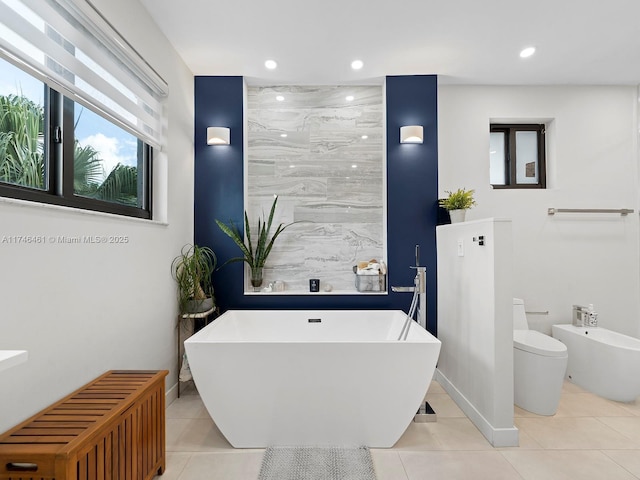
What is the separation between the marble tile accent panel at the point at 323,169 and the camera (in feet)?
11.5

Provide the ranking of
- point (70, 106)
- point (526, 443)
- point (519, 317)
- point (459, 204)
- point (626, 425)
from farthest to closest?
1. point (519, 317)
2. point (459, 204)
3. point (626, 425)
4. point (526, 443)
5. point (70, 106)

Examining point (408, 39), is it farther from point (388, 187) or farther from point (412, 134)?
point (388, 187)

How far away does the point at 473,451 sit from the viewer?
2.14m

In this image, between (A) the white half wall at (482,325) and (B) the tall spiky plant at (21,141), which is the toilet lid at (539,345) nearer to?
(A) the white half wall at (482,325)

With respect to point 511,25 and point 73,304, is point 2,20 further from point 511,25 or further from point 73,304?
point 511,25

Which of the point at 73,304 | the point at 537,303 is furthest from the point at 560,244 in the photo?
the point at 73,304

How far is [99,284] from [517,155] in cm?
372

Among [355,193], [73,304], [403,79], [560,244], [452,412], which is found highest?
[403,79]

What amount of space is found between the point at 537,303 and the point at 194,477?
3174mm

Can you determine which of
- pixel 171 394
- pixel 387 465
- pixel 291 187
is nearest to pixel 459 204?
pixel 291 187

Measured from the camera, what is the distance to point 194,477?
1903 mm

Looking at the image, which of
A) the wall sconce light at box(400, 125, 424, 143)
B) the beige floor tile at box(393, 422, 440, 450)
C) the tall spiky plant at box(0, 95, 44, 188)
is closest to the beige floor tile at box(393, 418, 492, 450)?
the beige floor tile at box(393, 422, 440, 450)

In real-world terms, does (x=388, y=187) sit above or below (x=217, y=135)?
below

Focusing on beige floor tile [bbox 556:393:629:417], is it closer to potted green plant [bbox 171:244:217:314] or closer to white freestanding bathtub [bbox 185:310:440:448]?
white freestanding bathtub [bbox 185:310:440:448]
